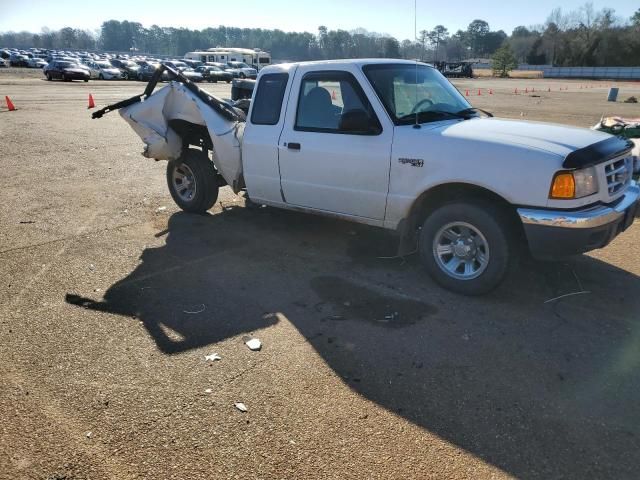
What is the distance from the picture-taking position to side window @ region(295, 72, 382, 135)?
473 cm

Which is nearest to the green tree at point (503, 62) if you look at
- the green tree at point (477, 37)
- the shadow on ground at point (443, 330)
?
the green tree at point (477, 37)

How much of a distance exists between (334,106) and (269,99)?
873mm

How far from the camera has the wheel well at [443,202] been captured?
4.34 metres

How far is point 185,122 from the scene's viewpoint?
676 cm

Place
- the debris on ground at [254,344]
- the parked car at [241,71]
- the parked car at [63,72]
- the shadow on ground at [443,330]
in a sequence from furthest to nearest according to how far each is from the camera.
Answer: the parked car at [241,71], the parked car at [63,72], the debris on ground at [254,344], the shadow on ground at [443,330]

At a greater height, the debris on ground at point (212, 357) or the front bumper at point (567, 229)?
the front bumper at point (567, 229)

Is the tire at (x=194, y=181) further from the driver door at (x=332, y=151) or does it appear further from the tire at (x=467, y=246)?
the tire at (x=467, y=246)

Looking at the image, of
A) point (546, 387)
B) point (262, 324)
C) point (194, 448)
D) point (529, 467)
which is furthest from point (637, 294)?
point (194, 448)

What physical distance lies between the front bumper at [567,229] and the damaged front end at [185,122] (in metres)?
3.40

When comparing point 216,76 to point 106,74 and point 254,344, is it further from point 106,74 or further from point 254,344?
point 254,344

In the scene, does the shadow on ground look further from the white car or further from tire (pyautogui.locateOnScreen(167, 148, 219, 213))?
the white car

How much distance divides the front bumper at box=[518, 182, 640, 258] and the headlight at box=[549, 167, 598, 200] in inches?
5.0

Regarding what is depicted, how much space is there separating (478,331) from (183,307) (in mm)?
2455

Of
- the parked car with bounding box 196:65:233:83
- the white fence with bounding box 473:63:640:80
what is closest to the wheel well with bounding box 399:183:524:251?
the parked car with bounding box 196:65:233:83
